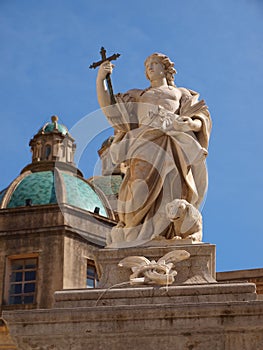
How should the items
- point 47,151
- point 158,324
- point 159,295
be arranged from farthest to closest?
1. point 47,151
2. point 159,295
3. point 158,324

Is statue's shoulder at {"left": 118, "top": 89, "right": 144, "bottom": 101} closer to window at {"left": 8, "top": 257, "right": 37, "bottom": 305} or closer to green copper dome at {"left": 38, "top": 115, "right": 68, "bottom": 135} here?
window at {"left": 8, "top": 257, "right": 37, "bottom": 305}

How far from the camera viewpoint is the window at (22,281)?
33.1 metres

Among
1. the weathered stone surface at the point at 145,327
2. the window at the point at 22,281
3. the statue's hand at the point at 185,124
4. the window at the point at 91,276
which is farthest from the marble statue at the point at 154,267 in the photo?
the window at the point at 91,276

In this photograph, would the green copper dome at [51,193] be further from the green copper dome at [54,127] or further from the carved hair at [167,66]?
the carved hair at [167,66]

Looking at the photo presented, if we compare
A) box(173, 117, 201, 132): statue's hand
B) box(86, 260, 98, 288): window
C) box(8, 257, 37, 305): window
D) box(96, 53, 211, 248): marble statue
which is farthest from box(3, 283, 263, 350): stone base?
box(86, 260, 98, 288): window

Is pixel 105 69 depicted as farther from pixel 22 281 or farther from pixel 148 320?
pixel 22 281

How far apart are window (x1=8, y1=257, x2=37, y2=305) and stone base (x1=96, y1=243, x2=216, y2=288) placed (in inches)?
843

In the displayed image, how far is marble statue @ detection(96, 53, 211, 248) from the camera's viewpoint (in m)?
12.2

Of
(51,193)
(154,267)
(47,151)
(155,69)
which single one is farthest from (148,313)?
(47,151)

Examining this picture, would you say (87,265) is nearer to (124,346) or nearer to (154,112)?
(154,112)

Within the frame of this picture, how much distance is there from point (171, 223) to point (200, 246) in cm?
73

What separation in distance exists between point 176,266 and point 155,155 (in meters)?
1.76

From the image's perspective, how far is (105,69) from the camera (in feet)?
43.2

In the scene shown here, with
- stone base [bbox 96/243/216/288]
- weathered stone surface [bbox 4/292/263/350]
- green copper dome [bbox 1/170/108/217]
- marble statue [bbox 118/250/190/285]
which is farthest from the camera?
green copper dome [bbox 1/170/108/217]
